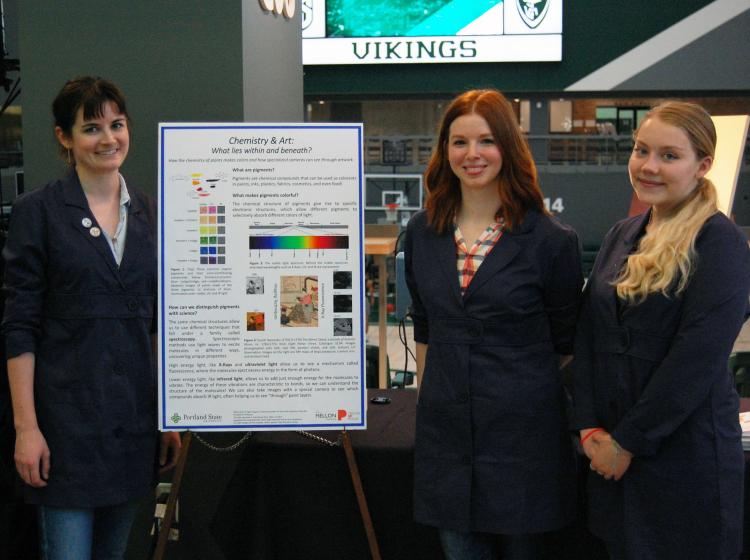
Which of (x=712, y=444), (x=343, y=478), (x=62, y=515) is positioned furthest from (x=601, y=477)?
(x=62, y=515)

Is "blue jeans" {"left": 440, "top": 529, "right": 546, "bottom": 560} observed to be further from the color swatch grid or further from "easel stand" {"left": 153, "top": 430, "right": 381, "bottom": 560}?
the color swatch grid

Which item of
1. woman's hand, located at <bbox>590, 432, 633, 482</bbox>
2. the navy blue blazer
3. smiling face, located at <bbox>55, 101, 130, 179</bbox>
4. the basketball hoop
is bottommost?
woman's hand, located at <bbox>590, 432, 633, 482</bbox>

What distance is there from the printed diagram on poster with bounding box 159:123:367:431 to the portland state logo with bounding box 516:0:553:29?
8.74m

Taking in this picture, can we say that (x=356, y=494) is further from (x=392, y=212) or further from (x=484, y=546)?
(x=392, y=212)

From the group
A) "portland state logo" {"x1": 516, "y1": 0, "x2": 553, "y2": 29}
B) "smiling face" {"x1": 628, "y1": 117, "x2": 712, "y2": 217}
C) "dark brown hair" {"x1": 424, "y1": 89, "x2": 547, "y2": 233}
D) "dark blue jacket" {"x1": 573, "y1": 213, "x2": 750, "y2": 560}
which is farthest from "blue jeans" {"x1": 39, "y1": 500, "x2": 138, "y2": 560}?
"portland state logo" {"x1": 516, "y1": 0, "x2": 553, "y2": 29}

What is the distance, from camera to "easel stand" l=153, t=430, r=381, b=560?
2.16 metres

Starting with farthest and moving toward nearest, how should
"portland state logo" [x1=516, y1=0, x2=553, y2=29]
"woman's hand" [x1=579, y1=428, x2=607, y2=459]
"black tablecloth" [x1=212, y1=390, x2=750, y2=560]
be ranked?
"portland state logo" [x1=516, y1=0, x2=553, y2=29]
"black tablecloth" [x1=212, y1=390, x2=750, y2=560]
"woman's hand" [x1=579, y1=428, x2=607, y2=459]

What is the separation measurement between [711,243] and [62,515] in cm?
155

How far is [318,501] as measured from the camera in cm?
243

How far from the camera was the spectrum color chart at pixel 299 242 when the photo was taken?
2.20 metres

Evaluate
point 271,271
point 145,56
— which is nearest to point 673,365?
point 271,271

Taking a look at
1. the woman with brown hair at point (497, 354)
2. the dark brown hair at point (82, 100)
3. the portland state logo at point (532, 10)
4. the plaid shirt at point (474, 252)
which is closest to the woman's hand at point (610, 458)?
the woman with brown hair at point (497, 354)

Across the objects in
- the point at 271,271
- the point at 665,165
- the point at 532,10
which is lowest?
the point at 271,271

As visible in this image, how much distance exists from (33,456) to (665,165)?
1512mm
